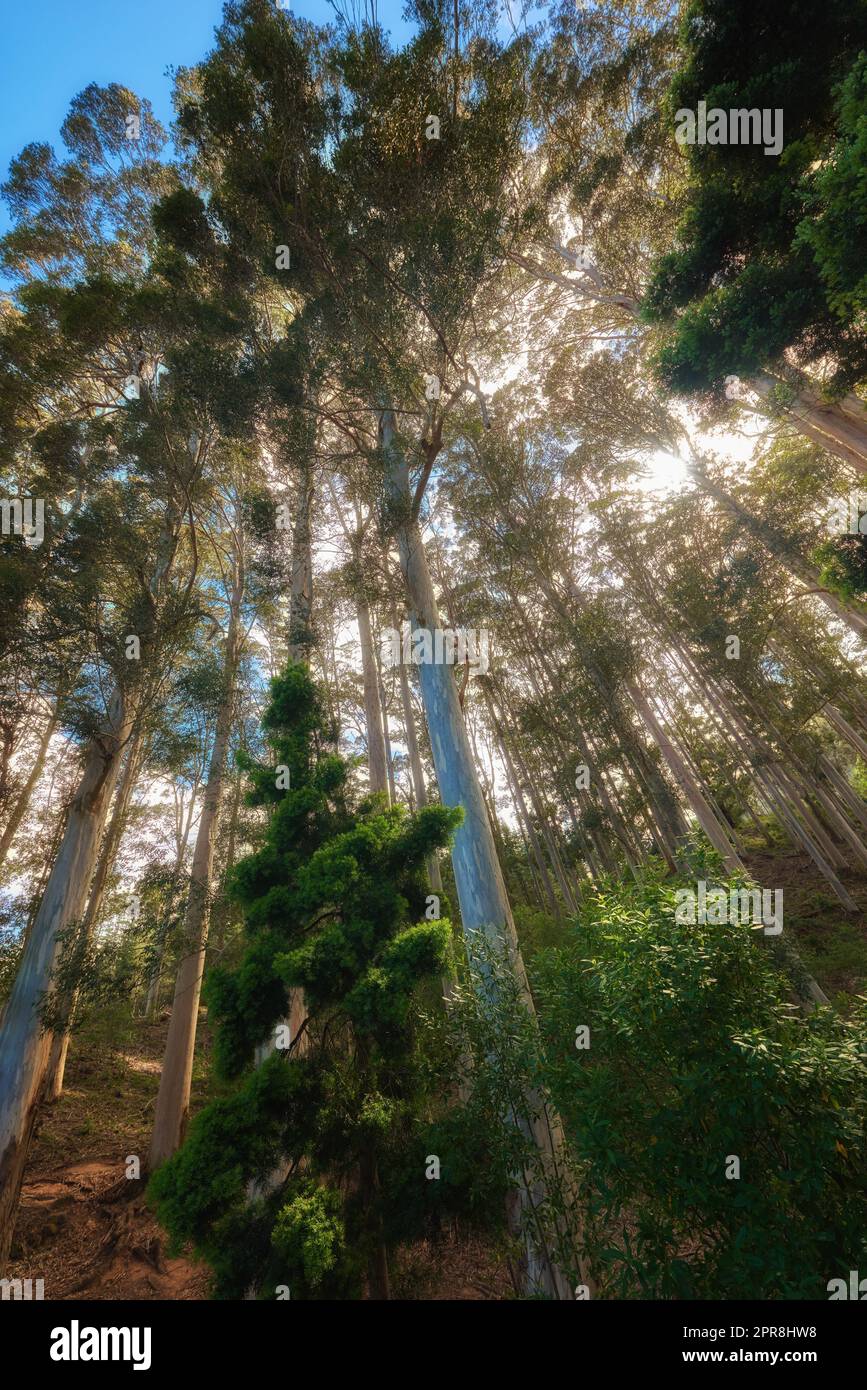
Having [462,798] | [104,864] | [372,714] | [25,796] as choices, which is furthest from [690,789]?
[25,796]

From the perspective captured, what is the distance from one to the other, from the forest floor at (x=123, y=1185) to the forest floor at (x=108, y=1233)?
0.01 meters

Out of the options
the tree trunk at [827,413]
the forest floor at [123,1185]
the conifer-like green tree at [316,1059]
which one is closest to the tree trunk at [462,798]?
the forest floor at [123,1185]

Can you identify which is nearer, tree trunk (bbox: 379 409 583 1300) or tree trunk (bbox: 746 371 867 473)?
tree trunk (bbox: 379 409 583 1300)

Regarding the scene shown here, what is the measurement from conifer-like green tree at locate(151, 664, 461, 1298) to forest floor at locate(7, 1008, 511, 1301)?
0.91 metres

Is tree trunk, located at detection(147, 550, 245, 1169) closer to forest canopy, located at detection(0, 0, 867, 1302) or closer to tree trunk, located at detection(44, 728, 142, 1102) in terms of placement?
forest canopy, located at detection(0, 0, 867, 1302)

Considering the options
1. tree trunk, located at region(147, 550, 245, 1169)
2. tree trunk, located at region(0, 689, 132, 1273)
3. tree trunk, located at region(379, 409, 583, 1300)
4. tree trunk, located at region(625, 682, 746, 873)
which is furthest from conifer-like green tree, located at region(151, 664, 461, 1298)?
tree trunk, located at region(625, 682, 746, 873)

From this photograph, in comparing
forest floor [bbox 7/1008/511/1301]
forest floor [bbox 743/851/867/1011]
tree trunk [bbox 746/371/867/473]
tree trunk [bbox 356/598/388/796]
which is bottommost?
forest floor [bbox 7/1008/511/1301]

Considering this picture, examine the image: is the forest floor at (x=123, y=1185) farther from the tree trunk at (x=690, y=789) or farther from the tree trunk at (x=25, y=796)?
the tree trunk at (x=25, y=796)

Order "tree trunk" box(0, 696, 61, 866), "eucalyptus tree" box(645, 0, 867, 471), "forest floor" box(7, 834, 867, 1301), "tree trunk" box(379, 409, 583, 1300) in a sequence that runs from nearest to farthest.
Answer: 1. "tree trunk" box(379, 409, 583, 1300)
2. "eucalyptus tree" box(645, 0, 867, 471)
3. "forest floor" box(7, 834, 867, 1301)
4. "tree trunk" box(0, 696, 61, 866)

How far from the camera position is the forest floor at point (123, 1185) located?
19.4 ft

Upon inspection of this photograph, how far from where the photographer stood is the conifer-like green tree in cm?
300

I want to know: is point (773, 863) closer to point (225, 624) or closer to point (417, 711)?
point (417, 711)

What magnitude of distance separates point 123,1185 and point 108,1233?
93 centimetres
